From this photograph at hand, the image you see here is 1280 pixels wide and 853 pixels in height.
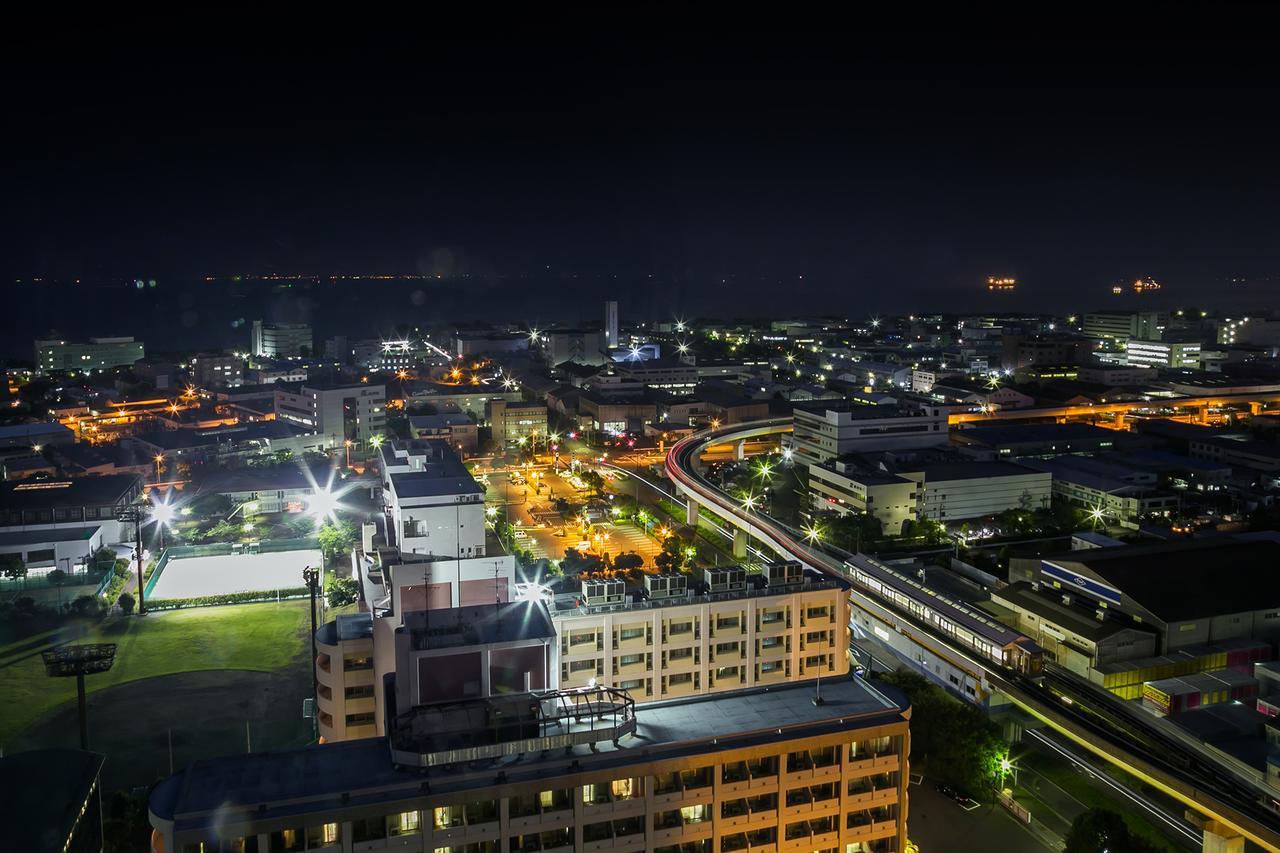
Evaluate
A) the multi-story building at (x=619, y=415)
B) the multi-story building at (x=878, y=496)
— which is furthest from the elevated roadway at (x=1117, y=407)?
the multi-story building at (x=878, y=496)

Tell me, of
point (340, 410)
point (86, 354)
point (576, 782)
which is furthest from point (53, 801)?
point (86, 354)

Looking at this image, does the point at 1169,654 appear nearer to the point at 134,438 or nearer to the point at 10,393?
the point at 134,438

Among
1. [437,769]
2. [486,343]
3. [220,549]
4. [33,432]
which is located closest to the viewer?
[437,769]

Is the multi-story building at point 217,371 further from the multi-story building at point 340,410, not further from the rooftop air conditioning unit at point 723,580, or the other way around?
the rooftop air conditioning unit at point 723,580

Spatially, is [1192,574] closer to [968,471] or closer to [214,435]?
[968,471]

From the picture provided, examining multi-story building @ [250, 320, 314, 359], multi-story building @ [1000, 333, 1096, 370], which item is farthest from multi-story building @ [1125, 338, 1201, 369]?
multi-story building @ [250, 320, 314, 359]

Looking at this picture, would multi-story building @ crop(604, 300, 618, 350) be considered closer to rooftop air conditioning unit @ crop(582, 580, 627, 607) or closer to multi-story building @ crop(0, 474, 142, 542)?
multi-story building @ crop(0, 474, 142, 542)

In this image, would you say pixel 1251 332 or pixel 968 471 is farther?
pixel 1251 332
